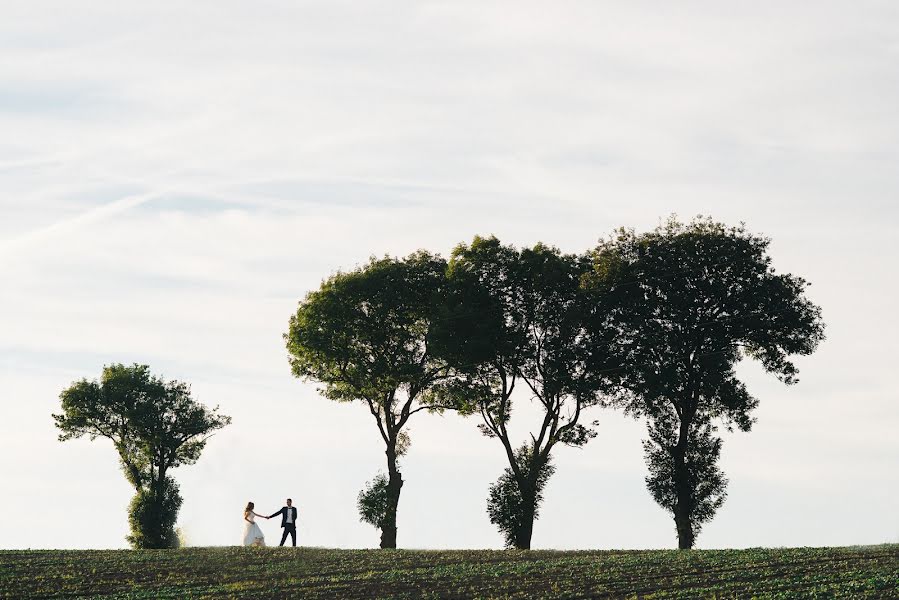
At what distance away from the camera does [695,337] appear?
226ft

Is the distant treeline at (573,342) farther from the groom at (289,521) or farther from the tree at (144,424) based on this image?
the tree at (144,424)

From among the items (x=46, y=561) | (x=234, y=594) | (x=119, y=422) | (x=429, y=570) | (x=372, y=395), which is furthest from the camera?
(x=119, y=422)

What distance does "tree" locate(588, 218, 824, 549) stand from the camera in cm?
6812

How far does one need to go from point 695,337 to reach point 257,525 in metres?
29.2

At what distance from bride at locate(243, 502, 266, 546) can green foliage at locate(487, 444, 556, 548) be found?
16722 millimetres

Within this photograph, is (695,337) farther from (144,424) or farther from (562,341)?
(144,424)

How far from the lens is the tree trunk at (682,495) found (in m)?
67.6

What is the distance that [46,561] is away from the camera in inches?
1969

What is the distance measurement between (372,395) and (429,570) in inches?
1177

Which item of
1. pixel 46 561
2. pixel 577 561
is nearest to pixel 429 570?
pixel 577 561

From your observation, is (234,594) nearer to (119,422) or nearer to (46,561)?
(46,561)

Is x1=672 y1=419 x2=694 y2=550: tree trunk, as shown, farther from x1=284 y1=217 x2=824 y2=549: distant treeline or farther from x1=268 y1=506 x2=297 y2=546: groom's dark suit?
x1=268 y1=506 x2=297 y2=546: groom's dark suit

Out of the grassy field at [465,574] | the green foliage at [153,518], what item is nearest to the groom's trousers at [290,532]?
the grassy field at [465,574]

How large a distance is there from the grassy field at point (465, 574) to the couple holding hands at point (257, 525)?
518cm
